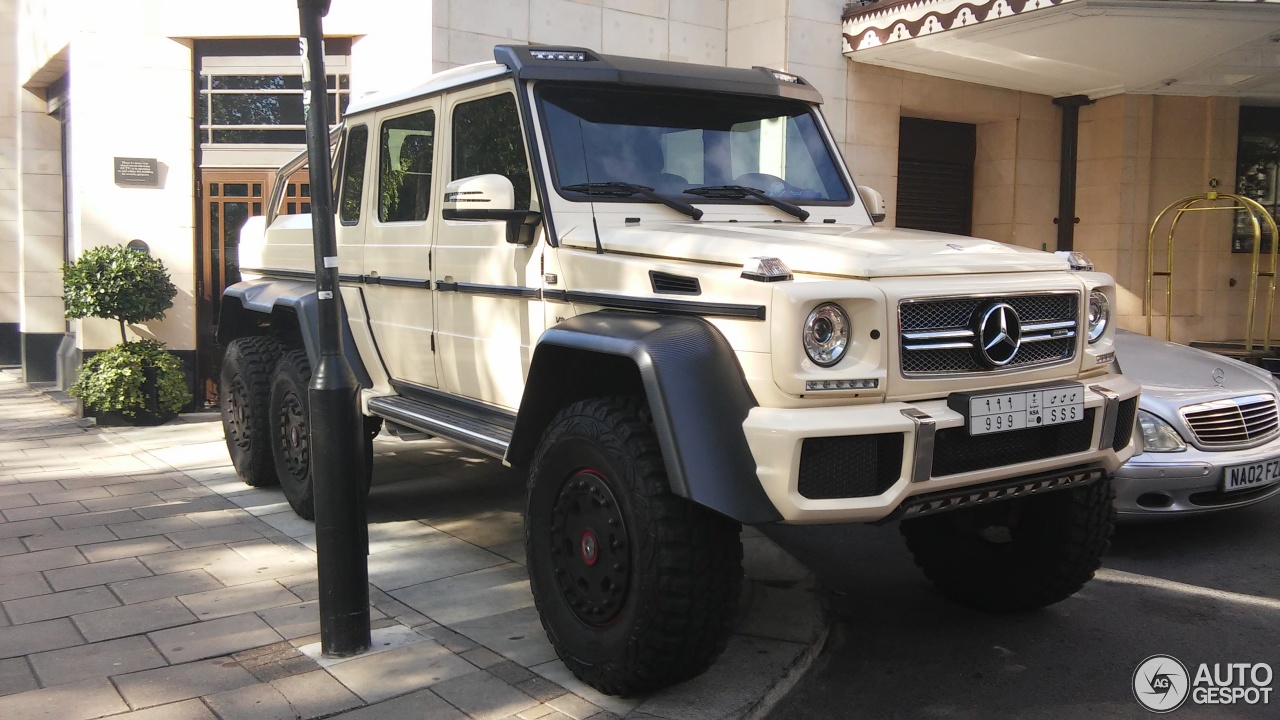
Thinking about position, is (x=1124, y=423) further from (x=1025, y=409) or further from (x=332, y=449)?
(x=332, y=449)

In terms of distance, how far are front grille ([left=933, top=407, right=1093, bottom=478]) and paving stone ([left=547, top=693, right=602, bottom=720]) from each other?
1.44m

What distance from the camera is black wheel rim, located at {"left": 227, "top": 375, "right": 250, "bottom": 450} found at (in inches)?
262

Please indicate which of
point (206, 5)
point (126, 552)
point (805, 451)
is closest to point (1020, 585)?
point (805, 451)

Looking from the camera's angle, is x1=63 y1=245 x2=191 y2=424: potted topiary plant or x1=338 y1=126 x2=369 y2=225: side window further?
x1=63 y1=245 x2=191 y2=424: potted topiary plant

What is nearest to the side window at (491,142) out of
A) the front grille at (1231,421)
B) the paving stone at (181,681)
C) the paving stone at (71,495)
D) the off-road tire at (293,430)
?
the off-road tire at (293,430)

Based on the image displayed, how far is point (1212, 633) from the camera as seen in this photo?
442 centimetres

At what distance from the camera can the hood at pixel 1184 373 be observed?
18.6ft

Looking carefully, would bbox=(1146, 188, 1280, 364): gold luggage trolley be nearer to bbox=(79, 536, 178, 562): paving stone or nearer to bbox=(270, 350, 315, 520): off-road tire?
bbox=(270, 350, 315, 520): off-road tire

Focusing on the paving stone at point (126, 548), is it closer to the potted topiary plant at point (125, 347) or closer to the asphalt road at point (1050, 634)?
the asphalt road at point (1050, 634)

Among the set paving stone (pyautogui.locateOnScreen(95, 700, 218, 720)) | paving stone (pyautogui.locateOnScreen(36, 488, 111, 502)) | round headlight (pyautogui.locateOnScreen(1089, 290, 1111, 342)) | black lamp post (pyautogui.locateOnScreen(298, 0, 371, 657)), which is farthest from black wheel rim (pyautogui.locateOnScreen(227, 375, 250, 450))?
round headlight (pyautogui.locateOnScreen(1089, 290, 1111, 342))

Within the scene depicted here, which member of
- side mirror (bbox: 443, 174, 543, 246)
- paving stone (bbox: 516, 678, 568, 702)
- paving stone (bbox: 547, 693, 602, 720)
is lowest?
paving stone (bbox: 547, 693, 602, 720)

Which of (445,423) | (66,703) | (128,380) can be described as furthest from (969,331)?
(128,380)

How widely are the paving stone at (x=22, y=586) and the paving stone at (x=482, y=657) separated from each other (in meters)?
2.25

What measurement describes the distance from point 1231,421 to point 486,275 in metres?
3.93
